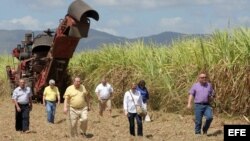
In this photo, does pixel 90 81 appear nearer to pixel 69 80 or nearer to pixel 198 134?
pixel 69 80

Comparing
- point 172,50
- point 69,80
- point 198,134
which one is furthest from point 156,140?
point 69,80

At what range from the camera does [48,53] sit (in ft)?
71.7

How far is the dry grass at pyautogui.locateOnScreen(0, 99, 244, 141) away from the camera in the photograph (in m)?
12.9

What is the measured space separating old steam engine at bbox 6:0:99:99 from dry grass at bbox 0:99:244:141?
3.11 m

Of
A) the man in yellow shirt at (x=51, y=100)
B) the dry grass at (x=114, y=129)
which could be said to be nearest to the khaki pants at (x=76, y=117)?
the dry grass at (x=114, y=129)

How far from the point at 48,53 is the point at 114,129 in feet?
25.9

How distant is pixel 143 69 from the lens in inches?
771

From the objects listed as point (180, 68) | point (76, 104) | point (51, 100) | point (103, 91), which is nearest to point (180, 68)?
point (180, 68)

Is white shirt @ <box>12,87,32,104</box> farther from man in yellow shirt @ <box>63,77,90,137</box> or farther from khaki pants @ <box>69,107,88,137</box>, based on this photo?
khaki pants @ <box>69,107,88,137</box>

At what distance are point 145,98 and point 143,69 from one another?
4.08 m

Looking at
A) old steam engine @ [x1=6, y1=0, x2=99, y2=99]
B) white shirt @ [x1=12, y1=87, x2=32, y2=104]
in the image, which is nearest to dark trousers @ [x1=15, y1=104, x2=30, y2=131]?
white shirt @ [x1=12, y1=87, x2=32, y2=104]

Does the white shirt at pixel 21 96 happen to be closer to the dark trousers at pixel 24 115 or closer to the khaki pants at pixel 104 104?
the dark trousers at pixel 24 115

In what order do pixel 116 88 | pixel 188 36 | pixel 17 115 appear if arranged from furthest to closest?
pixel 116 88, pixel 188 36, pixel 17 115

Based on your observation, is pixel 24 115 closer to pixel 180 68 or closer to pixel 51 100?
pixel 51 100
